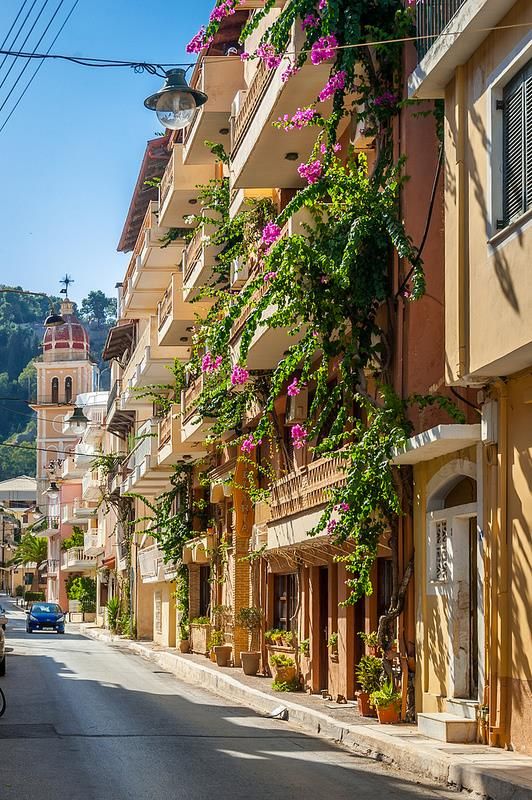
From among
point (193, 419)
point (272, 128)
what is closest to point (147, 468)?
point (193, 419)

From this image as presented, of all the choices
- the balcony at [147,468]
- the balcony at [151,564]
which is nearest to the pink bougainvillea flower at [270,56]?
the balcony at [147,468]

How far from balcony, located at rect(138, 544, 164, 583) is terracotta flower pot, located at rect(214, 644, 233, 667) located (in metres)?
14.2

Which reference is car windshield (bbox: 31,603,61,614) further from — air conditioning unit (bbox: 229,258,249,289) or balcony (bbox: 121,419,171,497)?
air conditioning unit (bbox: 229,258,249,289)

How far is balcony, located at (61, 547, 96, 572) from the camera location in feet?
285

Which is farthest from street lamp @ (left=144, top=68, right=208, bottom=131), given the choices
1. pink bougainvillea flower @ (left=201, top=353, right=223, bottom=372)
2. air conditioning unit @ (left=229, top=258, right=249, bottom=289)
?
air conditioning unit @ (left=229, top=258, right=249, bottom=289)

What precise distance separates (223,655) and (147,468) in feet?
42.4

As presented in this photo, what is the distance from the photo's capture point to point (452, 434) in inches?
600

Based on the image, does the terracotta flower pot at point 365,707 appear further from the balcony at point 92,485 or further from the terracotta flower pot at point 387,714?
the balcony at point 92,485

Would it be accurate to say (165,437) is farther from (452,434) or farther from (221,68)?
(452,434)

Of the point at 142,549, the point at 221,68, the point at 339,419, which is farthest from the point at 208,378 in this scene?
the point at 142,549

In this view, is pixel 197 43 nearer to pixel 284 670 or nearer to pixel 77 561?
pixel 284 670

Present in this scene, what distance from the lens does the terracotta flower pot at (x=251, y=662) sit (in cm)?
2908

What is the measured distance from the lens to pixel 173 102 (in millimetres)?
16094

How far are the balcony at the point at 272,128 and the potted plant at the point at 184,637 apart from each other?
20110 mm
